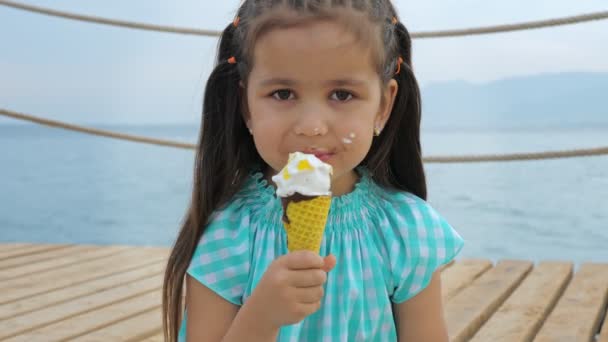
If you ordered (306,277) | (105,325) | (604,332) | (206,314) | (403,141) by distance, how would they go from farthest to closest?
(105,325)
(604,332)
(403,141)
(206,314)
(306,277)

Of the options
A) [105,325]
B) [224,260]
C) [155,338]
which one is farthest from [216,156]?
[105,325]

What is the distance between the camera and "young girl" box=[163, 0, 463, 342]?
1091mm

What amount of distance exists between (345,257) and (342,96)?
27 centimetres

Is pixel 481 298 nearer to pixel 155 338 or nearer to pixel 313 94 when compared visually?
pixel 155 338

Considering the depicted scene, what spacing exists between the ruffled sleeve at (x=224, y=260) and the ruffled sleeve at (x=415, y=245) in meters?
0.24

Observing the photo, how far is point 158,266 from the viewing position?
8.80 feet

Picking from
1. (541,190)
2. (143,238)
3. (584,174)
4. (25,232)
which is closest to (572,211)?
(541,190)

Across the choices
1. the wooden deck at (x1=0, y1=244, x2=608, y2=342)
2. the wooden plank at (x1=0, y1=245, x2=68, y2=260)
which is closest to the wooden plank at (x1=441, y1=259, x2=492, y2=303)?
the wooden deck at (x1=0, y1=244, x2=608, y2=342)

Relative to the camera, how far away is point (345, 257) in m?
1.25

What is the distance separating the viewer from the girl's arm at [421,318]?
1277 mm

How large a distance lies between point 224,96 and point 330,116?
0.88ft

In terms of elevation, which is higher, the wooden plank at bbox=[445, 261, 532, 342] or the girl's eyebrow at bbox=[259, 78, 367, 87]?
the girl's eyebrow at bbox=[259, 78, 367, 87]

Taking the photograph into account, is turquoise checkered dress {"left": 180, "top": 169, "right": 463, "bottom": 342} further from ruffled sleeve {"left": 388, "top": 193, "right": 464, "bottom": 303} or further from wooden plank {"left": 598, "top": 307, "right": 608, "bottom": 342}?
wooden plank {"left": 598, "top": 307, "right": 608, "bottom": 342}

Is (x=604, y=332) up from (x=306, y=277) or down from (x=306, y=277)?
down
